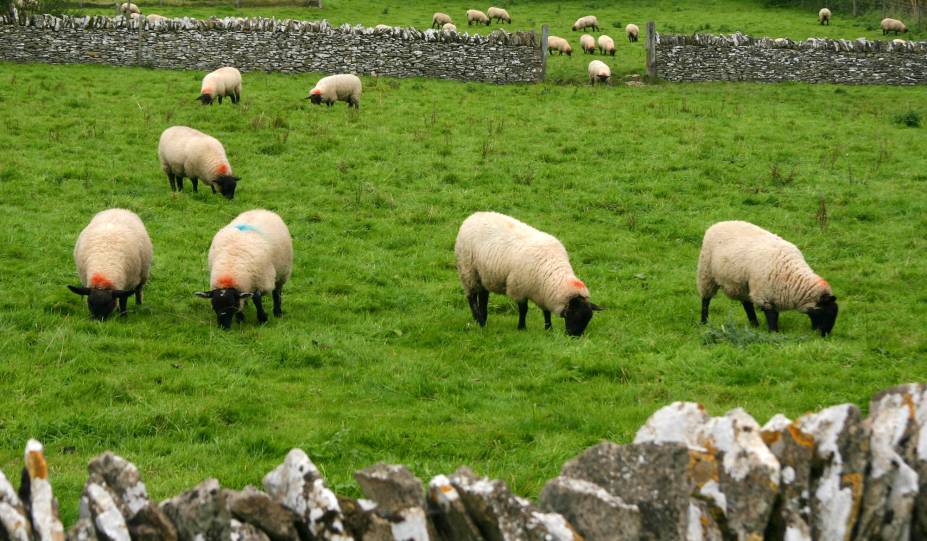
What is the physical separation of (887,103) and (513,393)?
2187 centimetres

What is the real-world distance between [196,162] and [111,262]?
6178 mm

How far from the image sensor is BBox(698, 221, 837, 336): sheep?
1132 centimetres

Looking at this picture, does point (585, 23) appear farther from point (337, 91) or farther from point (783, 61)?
point (337, 91)

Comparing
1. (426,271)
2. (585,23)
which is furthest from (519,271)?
(585,23)

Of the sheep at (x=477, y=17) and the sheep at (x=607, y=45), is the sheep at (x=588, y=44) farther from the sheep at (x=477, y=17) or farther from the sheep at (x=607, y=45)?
the sheep at (x=477, y=17)

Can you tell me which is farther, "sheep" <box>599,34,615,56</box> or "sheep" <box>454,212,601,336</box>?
"sheep" <box>599,34,615,56</box>

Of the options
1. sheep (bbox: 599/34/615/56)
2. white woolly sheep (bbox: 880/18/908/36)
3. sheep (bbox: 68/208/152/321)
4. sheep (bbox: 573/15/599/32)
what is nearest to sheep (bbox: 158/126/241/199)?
sheep (bbox: 68/208/152/321)

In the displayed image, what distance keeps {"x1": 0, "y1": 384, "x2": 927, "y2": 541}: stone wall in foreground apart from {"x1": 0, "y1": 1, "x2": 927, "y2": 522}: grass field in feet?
10.2

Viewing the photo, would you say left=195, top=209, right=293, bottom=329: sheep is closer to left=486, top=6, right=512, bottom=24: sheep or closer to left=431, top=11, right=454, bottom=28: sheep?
left=431, top=11, right=454, bottom=28: sheep

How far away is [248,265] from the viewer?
1143 cm

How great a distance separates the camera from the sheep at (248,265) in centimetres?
1112

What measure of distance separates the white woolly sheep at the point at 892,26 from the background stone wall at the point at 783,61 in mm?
10103

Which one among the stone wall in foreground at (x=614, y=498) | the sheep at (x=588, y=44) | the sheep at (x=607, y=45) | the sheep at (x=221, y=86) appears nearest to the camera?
the stone wall in foreground at (x=614, y=498)

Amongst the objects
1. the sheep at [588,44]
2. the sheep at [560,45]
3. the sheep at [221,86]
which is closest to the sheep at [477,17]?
the sheep at [560,45]
